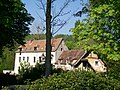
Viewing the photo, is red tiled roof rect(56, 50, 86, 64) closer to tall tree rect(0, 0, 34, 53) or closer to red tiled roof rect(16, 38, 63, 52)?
red tiled roof rect(16, 38, 63, 52)

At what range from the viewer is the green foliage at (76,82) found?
7883 mm

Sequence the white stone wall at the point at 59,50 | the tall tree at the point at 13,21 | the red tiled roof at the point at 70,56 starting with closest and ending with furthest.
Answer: the tall tree at the point at 13,21 → the red tiled roof at the point at 70,56 → the white stone wall at the point at 59,50

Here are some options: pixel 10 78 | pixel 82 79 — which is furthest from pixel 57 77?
pixel 10 78

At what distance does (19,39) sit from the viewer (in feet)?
93.4

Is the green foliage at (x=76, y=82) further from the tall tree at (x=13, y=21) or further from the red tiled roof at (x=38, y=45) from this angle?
the red tiled roof at (x=38, y=45)

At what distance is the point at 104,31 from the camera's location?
13.6m

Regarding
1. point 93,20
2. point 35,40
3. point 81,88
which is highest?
point 35,40

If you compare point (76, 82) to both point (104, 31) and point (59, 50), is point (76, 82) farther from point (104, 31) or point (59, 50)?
point (59, 50)

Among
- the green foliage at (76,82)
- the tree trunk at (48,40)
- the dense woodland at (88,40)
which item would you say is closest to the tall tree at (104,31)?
the dense woodland at (88,40)

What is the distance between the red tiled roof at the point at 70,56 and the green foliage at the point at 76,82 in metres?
51.4

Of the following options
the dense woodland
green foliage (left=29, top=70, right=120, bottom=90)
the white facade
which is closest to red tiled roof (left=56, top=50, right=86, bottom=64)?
the white facade

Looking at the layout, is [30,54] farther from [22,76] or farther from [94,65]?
[22,76]

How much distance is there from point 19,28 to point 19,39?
1114 mm

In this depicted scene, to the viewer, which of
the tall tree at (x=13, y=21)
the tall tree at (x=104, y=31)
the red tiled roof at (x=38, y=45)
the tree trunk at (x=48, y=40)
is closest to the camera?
the tall tree at (x=104, y=31)
